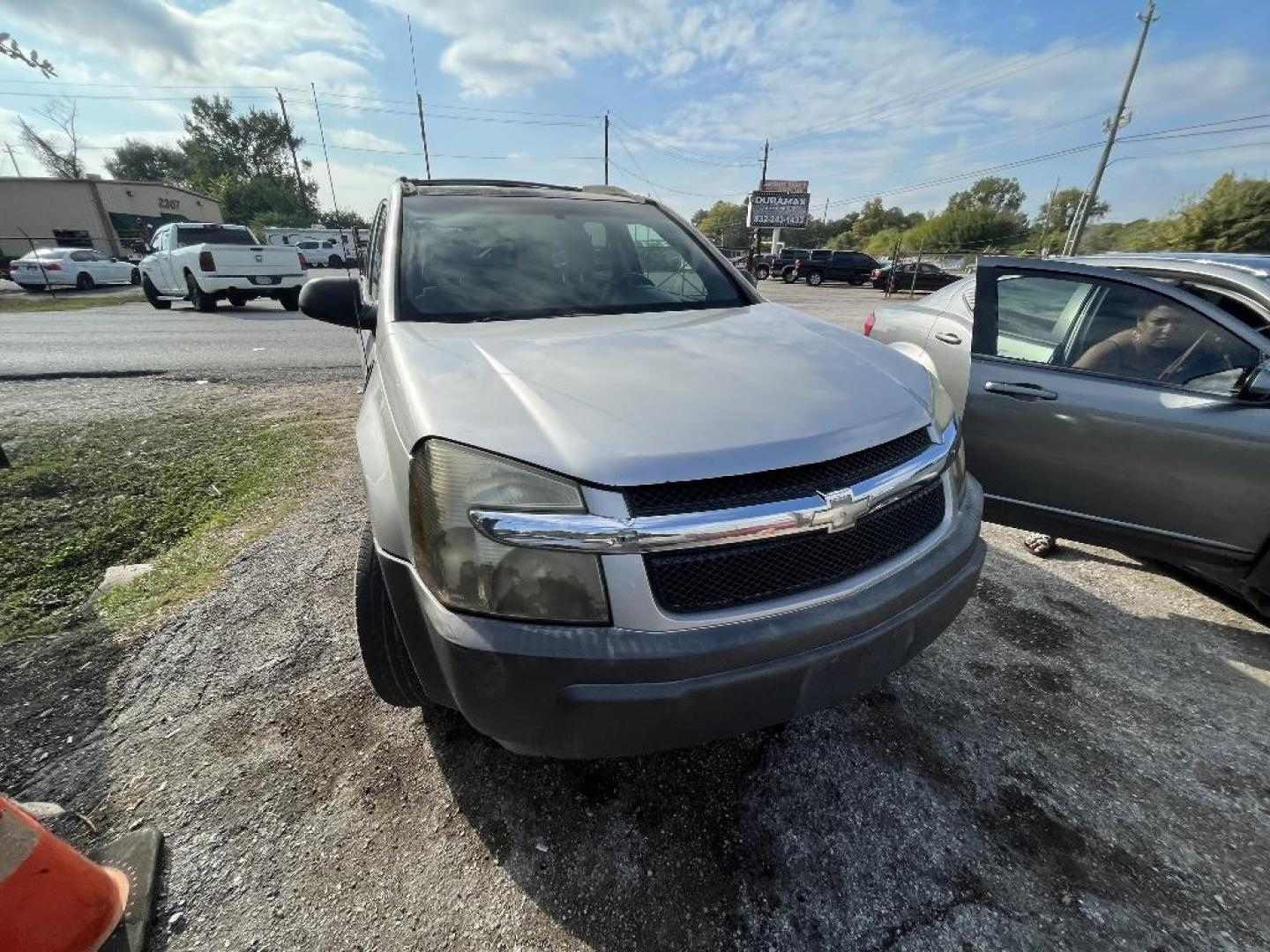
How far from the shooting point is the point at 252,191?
5322 centimetres

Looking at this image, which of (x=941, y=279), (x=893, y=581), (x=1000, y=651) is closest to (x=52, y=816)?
(x=893, y=581)

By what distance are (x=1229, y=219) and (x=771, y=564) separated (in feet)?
130

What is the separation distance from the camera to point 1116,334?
274 cm

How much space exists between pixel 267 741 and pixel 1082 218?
3826cm

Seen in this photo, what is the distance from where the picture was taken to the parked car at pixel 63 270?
747 inches

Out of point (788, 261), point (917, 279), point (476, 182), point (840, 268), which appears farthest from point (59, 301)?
point (917, 279)

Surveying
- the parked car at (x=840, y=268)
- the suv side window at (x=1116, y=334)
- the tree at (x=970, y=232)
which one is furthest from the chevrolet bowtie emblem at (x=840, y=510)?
the tree at (x=970, y=232)

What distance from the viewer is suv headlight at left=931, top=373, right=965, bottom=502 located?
68.5 inches

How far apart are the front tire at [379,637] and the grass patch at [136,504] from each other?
156cm

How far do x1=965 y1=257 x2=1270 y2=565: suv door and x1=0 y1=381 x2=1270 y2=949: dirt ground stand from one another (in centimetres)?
62

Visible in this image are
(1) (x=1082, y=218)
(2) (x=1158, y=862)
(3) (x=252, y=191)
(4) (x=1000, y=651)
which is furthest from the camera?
(3) (x=252, y=191)

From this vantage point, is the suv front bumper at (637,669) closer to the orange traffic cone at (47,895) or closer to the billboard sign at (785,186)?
the orange traffic cone at (47,895)

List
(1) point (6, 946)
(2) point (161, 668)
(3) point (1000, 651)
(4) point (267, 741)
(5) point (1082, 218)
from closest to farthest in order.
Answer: (1) point (6, 946) < (4) point (267, 741) < (2) point (161, 668) < (3) point (1000, 651) < (5) point (1082, 218)

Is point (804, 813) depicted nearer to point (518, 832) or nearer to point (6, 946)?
point (518, 832)
